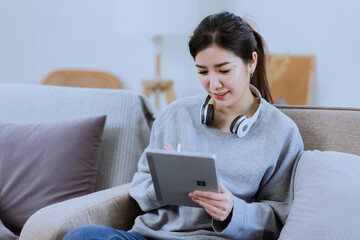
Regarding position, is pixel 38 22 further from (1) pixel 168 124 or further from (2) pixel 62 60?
(1) pixel 168 124

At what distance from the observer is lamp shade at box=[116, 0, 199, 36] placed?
8.01 feet

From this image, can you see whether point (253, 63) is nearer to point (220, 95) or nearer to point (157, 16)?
point (220, 95)

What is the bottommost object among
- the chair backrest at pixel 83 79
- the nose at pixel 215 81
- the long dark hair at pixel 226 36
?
the chair backrest at pixel 83 79

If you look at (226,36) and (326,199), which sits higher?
(226,36)

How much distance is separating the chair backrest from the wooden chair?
3.20 ft

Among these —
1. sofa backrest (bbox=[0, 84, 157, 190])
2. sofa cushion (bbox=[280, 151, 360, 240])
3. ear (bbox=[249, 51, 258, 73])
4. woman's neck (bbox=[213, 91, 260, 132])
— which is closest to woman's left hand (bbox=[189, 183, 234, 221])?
sofa cushion (bbox=[280, 151, 360, 240])

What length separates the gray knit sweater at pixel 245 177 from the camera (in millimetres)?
1249

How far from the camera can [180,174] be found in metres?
1.08

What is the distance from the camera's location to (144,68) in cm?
302

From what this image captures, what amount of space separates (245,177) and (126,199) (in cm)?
37

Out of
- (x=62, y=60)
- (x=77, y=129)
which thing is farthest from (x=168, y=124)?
(x=62, y=60)

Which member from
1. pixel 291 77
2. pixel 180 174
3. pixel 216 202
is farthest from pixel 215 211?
pixel 291 77

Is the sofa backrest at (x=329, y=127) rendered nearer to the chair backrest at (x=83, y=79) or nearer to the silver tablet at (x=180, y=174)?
the silver tablet at (x=180, y=174)

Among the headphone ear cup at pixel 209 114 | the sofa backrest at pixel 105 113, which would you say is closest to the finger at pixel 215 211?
the headphone ear cup at pixel 209 114
